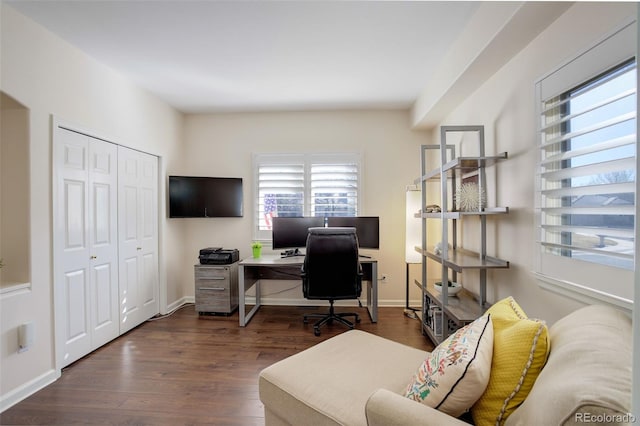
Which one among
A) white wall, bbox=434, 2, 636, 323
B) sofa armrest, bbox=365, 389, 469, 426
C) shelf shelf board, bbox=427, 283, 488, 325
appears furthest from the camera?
shelf shelf board, bbox=427, 283, 488, 325

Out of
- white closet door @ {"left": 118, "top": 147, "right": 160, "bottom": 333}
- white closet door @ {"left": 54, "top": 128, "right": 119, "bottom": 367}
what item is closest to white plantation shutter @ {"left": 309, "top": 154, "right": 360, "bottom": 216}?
white closet door @ {"left": 118, "top": 147, "right": 160, "bottom": 333}

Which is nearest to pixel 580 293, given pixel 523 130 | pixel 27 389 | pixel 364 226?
pixel 523 130

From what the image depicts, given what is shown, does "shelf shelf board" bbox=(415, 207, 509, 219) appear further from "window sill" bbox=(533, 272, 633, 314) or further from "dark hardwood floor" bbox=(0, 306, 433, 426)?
"dark hardwood floor" bbox=(0, 306, 433, 426)

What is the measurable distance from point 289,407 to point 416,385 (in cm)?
60

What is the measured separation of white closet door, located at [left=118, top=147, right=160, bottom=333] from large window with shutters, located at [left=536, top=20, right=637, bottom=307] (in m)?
3.64

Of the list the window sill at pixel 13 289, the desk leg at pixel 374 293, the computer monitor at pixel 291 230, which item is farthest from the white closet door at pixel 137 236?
the desk leg at pixel 374 293

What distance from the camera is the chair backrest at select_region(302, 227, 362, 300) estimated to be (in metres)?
2.78

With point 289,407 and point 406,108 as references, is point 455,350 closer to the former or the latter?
point 289,407

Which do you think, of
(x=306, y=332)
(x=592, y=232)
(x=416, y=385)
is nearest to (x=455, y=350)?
(x=416, y=385)

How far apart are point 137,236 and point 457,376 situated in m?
3.37

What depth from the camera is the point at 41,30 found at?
207cm

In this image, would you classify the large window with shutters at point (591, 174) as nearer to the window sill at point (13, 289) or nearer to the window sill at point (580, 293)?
the window sill at point (580, 293)

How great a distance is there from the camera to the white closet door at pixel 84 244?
2.22 meters

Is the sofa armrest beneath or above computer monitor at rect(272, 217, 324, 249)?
beneath
